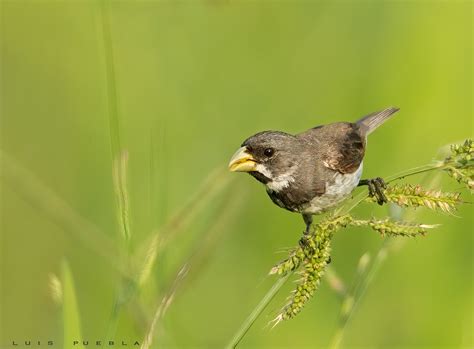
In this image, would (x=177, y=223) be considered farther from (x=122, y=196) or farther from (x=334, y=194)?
(x=334, y=194)

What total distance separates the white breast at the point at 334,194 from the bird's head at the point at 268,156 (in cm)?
22

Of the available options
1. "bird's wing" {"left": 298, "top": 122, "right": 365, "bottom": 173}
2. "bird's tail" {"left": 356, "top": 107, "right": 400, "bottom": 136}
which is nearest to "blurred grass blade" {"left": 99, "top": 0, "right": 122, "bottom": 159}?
"bird's wing" {"left": 298, "top": 122, "right": 365, "bottom": 173}

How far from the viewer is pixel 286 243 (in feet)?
16.4

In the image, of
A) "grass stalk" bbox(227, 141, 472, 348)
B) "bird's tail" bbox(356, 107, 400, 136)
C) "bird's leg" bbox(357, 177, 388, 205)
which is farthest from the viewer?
"bird's tail" bbox(356, 107, 400, 136)

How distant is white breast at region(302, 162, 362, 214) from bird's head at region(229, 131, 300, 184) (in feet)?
0.72

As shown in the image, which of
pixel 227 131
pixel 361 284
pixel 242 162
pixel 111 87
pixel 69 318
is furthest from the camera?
pixel 227 131

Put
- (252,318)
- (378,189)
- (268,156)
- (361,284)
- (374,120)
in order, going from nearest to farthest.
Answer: (252,318)
(361,284)
(378,189)
(268,156)
(374,120)

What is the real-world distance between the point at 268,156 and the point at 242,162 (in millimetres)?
181

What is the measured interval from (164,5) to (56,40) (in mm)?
1413

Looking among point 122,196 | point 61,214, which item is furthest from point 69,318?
point 61,214

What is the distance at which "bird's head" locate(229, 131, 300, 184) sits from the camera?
13.0ft

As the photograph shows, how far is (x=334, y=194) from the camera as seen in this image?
4.07 meters

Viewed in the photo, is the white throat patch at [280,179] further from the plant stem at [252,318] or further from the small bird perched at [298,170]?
the plant stem at [252,318]

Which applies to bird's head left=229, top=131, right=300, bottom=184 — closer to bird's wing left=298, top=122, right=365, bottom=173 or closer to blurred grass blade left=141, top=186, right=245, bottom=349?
bird's wing left=298, top=122, right=365, bottom=173
